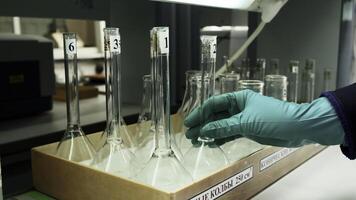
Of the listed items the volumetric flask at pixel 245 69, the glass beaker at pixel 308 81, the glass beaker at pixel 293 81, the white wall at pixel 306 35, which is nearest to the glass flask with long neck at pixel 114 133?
the volumetric flask at pixel 245 69

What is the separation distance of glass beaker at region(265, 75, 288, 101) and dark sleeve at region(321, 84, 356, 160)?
264 mm

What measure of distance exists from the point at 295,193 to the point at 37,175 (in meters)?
0.67

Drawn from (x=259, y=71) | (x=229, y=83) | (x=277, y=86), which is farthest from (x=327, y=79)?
(x=229, y=83)

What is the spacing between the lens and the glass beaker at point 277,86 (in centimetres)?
120

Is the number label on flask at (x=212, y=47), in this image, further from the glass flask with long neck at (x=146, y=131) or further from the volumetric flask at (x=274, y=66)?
the volumetric flask at (x=274, y=66)

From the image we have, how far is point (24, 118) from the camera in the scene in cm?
165

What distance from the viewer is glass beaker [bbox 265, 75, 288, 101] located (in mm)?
1201

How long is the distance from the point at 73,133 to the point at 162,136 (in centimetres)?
27

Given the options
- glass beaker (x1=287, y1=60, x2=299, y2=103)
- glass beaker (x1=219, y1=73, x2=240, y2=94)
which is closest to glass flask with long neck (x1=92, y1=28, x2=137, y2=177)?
glass beaker (x1=219, y1=73, x2=240, y2=94)

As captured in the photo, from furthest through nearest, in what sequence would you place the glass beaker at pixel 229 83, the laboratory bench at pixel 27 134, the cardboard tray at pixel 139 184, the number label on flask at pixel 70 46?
the glass beaker at pixel 229 83, the laboratory bench at pixel 27 134, the number label on flask at pixel 70 46, the cardboard tray at pixel 139 184

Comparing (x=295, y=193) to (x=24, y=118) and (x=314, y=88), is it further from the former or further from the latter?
(x=24, y=118)

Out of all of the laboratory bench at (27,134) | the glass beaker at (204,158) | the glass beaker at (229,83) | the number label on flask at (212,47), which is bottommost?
the laboratory bench at (27,134)

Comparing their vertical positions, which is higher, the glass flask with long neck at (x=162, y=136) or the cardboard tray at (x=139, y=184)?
the glass flask with long neck at (x=162, y=136)

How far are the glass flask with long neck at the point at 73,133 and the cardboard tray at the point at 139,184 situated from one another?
4 centimetres
